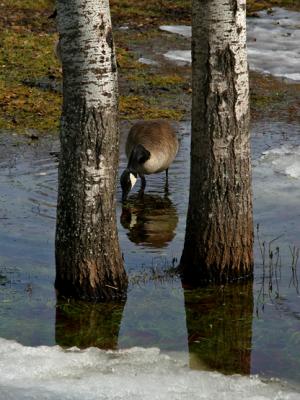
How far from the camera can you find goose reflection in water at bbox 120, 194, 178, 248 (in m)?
9.30

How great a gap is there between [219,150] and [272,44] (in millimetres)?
13623

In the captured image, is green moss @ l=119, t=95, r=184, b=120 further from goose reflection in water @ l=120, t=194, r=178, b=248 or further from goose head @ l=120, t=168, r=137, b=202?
goose head @ l=120, t=168, r=137, b=202

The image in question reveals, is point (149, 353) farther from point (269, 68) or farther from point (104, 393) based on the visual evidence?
point (269, 68)

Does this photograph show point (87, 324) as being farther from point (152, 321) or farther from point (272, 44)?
point (272, 44)

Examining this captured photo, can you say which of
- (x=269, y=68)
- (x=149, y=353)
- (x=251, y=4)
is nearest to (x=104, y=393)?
(x=149, y=353)

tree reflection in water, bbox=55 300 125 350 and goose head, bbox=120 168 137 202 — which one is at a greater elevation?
goose head, bbox=120 168 137 202

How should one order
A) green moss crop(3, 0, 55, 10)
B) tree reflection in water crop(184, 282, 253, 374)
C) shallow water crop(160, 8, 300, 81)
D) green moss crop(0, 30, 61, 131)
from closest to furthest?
tree reflection in water crop(184, 282, 253, 374) < green moss crop(0, 30, 61, 131) < shallow water crop(160, 8, 300, 81) < green moss crop(3, 0, 55, 10)

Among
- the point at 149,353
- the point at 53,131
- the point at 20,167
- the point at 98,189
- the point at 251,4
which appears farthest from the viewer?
the point at 251,4

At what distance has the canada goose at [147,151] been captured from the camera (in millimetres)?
11066

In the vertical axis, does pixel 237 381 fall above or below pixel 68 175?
below

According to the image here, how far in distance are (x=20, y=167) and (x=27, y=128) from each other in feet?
6.88

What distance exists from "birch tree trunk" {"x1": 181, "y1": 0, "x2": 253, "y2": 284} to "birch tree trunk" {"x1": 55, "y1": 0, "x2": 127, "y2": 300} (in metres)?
0.74

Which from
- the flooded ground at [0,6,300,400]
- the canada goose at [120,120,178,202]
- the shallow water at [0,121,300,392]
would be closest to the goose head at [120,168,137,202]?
the canada goose at [120,120,178,202]

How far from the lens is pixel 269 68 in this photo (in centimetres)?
1830
